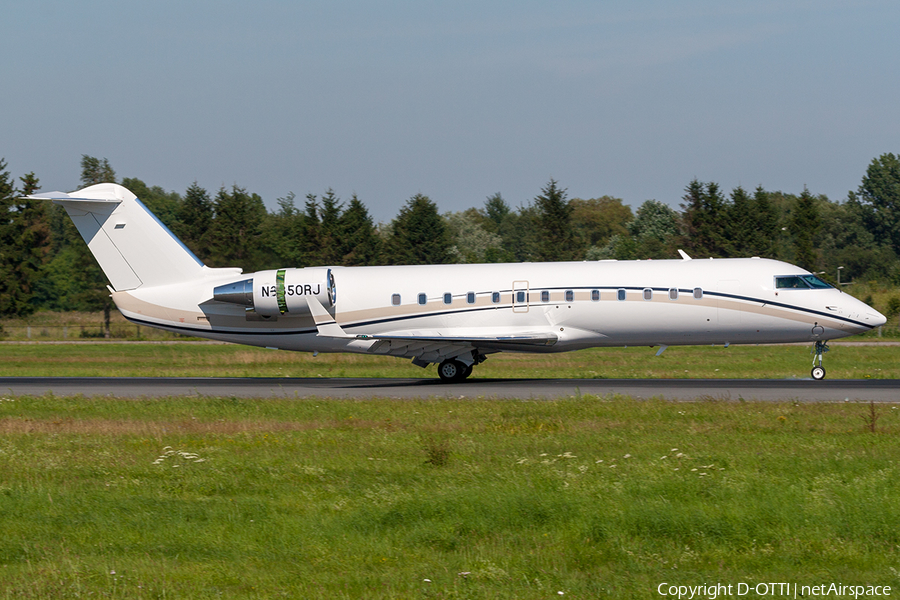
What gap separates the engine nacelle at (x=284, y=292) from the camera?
82.9 feet

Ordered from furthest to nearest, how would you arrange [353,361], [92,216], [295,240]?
[295,240] < [353,361] < [92,216]

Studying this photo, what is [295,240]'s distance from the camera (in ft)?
223

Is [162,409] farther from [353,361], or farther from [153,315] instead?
[353,361]

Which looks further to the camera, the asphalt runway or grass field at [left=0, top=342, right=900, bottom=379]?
grass field at [left=0, top=342, right=900, bottom=379]

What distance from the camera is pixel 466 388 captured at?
2356cm

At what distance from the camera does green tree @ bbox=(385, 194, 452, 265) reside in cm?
6181

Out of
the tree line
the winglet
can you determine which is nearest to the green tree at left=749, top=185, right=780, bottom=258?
the tree line

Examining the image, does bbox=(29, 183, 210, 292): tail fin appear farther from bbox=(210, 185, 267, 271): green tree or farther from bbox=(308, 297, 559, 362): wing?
bbox=(210, 185, 267, 271): green tree

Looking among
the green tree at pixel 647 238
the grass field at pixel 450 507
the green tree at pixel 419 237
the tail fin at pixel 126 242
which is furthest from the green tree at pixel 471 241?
the grass field at pixel 450 507

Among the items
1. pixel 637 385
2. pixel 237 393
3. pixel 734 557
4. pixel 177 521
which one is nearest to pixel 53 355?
pixel 237 393

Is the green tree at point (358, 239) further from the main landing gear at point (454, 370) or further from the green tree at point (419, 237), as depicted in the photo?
the main landing gear at point (454, 370)

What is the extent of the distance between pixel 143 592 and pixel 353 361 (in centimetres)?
2949

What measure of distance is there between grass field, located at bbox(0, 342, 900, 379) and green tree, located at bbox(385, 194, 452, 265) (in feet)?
64.5

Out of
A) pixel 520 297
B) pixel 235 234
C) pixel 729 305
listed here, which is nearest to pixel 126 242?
pixel 520 297
